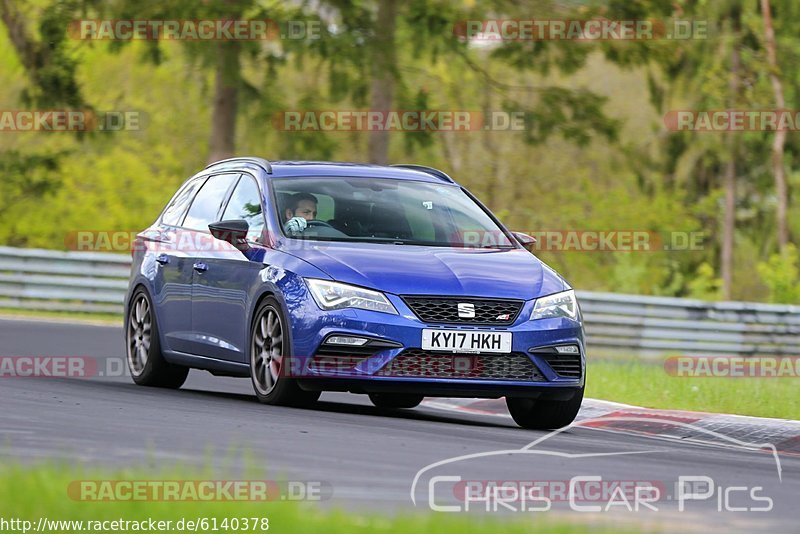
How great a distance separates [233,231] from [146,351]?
6.83ft

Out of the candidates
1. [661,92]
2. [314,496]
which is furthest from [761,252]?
[314,496]

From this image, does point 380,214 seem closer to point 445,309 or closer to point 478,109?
point 445,309

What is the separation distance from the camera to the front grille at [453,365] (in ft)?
34.4

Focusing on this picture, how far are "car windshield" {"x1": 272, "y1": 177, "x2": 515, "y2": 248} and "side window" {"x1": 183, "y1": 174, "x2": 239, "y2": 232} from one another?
887 mm

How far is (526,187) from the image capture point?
143 ft

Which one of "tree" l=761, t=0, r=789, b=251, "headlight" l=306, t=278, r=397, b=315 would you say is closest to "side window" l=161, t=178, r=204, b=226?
"headlight" l=306, t=278, r=397, b=315

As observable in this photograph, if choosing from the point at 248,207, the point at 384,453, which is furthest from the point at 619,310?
the point at 384,453

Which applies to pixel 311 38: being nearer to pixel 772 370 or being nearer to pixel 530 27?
pixel 530 27

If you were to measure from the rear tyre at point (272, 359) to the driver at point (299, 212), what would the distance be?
1.97 ft

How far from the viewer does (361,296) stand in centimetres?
1055

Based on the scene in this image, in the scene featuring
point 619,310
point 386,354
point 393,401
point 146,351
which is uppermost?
point 386,354

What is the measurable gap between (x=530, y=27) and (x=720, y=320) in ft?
19.8

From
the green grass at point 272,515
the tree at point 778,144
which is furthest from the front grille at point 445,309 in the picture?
the tree at point 778,144

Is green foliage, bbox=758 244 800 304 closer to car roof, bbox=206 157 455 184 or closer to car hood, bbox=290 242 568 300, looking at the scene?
car roof, bbox=206 157 455 184
